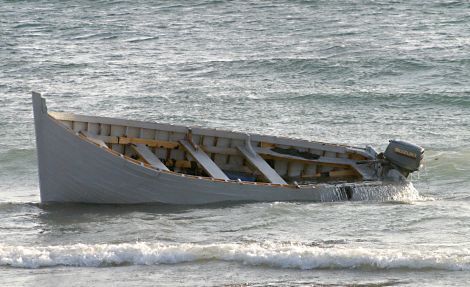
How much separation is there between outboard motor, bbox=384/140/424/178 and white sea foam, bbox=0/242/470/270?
13.1 ft

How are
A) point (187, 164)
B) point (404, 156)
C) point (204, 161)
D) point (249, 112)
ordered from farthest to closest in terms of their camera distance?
point (249, 112), point (404, 156), point (187, 164), point (204, 161)

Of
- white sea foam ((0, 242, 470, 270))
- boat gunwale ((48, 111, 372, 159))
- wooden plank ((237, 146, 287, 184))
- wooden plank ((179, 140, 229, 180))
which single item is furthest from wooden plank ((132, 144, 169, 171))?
white sea foam ((0, 242, 470, 270))

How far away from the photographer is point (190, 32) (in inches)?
1610

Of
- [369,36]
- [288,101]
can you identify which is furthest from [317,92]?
[369,36]

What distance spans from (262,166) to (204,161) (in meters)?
1.09

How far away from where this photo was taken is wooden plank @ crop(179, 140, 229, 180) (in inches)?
782

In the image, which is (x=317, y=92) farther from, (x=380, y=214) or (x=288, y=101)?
(x=380, y=214)

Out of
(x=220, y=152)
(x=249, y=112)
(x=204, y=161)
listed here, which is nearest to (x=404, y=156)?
(x=220, y=152)

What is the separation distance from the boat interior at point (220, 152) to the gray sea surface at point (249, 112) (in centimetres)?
95

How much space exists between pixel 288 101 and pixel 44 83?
7646 mm

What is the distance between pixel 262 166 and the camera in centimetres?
2061

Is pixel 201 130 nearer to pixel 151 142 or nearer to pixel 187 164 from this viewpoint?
pixel 187 164

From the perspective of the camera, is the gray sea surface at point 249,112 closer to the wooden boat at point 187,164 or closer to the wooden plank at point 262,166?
the wooden boat at point 187,164

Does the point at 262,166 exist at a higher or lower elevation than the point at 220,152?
lower
